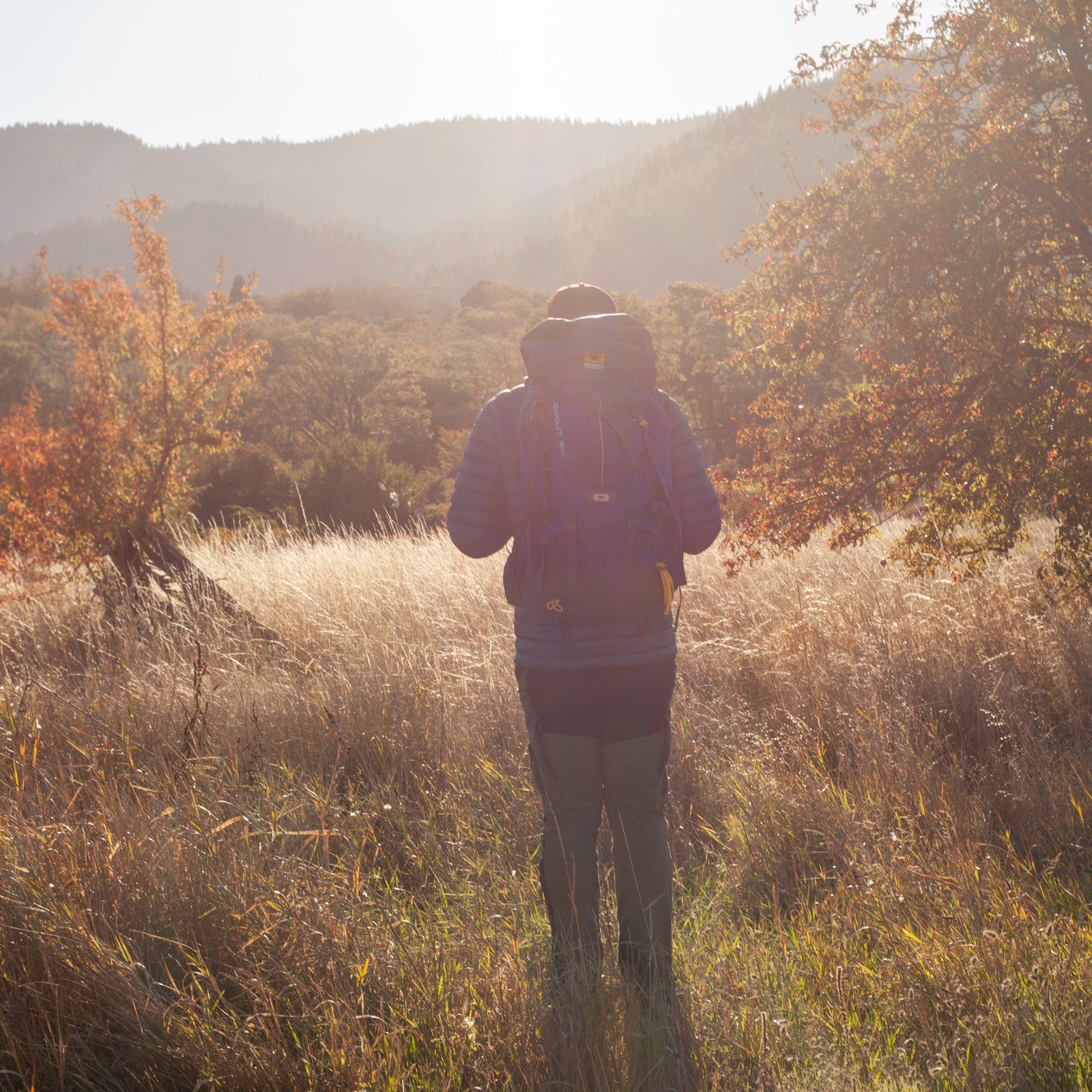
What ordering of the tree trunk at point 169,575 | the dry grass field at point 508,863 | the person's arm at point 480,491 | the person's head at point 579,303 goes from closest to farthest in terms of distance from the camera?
the dry grass field at point 508,863, the person's arm at point 480,491, the person's head at point 579,303, the tree trunk at point 169,575

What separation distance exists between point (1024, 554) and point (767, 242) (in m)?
3.33

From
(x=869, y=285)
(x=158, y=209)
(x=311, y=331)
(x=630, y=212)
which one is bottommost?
(x=869, y=285)

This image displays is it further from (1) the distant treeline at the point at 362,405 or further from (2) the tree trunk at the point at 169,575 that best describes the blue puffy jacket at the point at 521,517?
(1) the distant treeline at the point at 362,405

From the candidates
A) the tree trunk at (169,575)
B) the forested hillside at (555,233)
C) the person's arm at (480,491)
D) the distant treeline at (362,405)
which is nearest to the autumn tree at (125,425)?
the tree trunk at (169,575)

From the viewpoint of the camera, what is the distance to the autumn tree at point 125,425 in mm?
6684

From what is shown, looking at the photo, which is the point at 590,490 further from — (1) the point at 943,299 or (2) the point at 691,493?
(1) the point at 943,299

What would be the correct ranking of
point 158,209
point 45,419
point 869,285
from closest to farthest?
point 869,285 → point 158,209 → point 45,419

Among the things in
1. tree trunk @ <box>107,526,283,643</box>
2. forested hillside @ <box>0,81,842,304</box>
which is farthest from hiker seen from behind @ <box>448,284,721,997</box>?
forested hillside @ <box>0,81,842,304</box>

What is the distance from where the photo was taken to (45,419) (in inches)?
1039

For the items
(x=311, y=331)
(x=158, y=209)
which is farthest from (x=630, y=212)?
(x=158, y=209)

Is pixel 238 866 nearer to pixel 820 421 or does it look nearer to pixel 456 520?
pixel 456 520

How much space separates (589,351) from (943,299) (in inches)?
132

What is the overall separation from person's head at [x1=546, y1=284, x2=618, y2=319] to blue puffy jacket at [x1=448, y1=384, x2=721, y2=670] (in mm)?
314

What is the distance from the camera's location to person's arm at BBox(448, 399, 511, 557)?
2104mm
